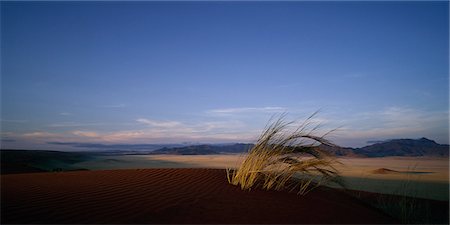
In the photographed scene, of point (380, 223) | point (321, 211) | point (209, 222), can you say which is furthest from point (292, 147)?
point (209, 222)

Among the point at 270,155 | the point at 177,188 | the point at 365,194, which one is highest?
the point at 270,155

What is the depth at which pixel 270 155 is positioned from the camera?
751 centimetres

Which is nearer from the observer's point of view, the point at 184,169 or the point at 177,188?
the point at 177,188

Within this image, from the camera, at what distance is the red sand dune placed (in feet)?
16.3

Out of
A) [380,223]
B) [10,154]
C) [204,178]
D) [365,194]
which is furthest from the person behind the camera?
[10,154]

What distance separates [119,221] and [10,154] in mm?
20742

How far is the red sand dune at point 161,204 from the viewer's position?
496cm

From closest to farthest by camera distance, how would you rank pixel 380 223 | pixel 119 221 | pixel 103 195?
pixel 119 221, pixel 380 223, pixel 103 195

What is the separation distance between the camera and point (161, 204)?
5.81 metres

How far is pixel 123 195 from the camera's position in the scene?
21.0 ft

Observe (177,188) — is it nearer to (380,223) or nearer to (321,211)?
(321,211)

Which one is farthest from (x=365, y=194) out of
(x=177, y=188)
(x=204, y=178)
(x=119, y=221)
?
(x=119, y=221)

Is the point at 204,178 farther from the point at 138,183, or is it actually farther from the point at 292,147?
the point at 292,147

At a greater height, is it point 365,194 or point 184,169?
point 184,169
